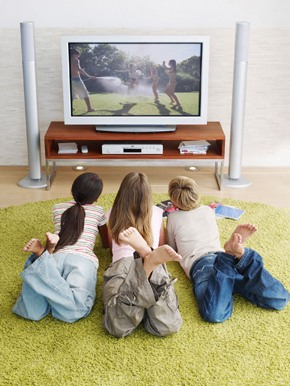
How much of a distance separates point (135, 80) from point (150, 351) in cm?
252

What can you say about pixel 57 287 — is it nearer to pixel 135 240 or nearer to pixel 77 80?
pixel 135 240

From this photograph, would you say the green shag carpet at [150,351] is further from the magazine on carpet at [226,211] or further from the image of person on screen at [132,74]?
the image of person on screen at [132,74]

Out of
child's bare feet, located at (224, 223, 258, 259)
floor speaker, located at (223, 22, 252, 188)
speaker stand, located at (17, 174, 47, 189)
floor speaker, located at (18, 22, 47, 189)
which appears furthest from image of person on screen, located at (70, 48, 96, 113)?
child's bare feet, located at (224, 223, 258, 259)

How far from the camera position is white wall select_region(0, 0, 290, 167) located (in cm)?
413

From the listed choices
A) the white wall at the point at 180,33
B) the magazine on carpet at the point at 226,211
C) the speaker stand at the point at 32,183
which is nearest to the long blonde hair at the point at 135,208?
the magazine on carpet at the point at 226,211

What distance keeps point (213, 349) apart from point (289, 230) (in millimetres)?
1458

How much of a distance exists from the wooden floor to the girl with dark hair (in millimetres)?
1368

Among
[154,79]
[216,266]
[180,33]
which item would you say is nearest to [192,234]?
[216,266]

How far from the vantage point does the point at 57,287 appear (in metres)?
2.16

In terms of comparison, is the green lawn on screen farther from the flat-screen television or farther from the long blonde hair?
the long blonde hair

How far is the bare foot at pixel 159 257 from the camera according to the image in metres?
1.84

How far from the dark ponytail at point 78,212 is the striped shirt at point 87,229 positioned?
0.03m

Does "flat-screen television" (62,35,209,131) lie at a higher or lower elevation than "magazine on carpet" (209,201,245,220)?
higher

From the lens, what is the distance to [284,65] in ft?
14.0
